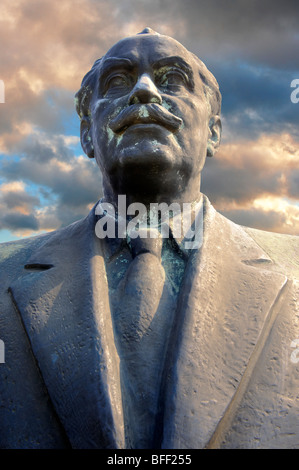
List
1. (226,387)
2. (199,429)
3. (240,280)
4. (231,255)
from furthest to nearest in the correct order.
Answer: (231,255) → (240,280) → (226,387) → (199,429)

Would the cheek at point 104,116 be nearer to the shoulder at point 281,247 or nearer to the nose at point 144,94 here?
the nose at point 144,94

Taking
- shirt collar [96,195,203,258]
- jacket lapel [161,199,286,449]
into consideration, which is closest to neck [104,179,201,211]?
shirt collar [96,195,203,258]

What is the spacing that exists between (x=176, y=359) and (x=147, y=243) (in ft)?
3.22

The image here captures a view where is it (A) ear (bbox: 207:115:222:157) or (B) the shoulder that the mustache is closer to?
(A) ear (bbox: 207:115:222:157)

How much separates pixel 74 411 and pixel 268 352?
4.26 ft

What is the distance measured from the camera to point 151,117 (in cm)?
366

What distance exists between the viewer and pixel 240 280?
3.34 metres

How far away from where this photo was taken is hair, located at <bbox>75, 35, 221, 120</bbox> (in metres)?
4.37

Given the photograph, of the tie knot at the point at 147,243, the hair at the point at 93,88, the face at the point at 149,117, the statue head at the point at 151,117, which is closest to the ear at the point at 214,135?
the hair at the point at 93,88

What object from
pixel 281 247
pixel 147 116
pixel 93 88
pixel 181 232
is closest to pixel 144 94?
pixel 147 116

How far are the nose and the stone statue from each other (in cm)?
1

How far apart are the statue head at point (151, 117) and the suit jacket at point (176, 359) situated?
2.11 feet
